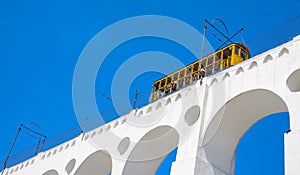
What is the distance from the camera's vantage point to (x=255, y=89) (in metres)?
17.6

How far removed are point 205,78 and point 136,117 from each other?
4.64 m

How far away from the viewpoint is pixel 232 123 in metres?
19.1

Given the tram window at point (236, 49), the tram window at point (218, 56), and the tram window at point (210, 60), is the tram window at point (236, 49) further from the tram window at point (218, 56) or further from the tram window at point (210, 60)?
the tram window at point (210, 60)

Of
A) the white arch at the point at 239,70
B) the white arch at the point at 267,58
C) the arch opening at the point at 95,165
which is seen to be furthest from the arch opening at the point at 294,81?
the arch opening at the point at 95,165

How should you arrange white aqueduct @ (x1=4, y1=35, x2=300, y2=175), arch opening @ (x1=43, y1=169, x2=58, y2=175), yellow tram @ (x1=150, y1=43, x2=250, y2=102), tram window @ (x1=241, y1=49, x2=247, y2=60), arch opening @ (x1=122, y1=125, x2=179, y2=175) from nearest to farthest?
white aqueduct @ (x1=4, y1=35, x2=300, y2=175), arch opening @ (x1=122, y1=125, x2=179, y2=175), yellow tram @ (x1=150, y1=43, x2=250, y2=102), tram window @ (x1=241, y1=49, x2=247, y2=60), arch opening @ (x1=43, y1=169, x2=58, y2=175)

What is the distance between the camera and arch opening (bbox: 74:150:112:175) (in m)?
24.3

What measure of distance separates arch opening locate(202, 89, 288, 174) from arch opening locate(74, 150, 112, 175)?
298 inches

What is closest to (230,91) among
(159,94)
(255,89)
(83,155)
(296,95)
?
(255,89)

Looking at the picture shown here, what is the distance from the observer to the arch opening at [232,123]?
18203mm

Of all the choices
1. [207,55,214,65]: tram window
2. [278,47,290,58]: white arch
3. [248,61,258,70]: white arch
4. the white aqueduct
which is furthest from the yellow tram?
[278,47,290,58]: white arch

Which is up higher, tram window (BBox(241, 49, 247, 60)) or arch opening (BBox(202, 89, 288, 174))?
tram window (BBox(241, 49, 247, 60))

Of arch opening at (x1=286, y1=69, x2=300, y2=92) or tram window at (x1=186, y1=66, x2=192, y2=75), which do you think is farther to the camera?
tram window at (x1=186, y1=66, x2=192, y2=75)

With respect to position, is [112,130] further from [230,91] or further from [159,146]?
[230,91]

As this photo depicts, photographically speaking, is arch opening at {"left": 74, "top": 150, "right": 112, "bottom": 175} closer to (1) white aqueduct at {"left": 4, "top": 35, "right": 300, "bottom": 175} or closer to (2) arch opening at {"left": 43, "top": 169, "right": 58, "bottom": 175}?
(1) white aqueduct at {"left": 4, "top": 35, "right": 300, "bottom": 175}
